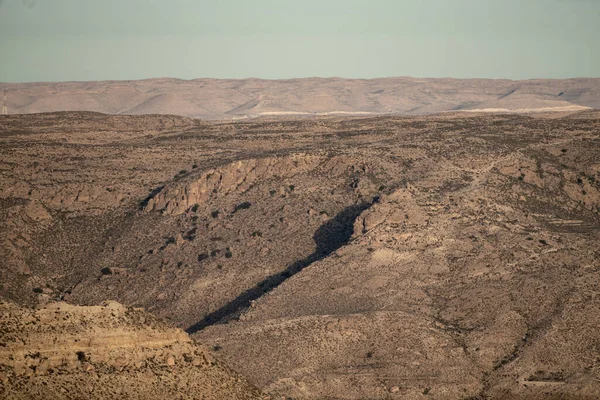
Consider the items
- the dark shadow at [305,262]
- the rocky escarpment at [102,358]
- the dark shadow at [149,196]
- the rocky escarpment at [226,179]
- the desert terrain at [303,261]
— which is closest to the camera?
the rocky escarpment at [102,358]

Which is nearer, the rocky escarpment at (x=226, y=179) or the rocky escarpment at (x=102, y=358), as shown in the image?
the rocky escarpment at (x=102, y=358)

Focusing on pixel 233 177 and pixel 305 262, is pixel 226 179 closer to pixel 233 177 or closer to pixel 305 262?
pixel 233 177

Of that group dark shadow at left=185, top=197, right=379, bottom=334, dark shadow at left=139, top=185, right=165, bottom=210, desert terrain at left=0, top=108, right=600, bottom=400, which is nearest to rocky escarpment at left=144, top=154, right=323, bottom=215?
desert terrain at left=0, top=108, right=600, bottom=400

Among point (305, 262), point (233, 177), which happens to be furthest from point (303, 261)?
point (233, 177)

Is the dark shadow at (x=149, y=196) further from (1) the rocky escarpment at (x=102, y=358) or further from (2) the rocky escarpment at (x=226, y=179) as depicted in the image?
(1) the rocky escarpment at (x=102, y=358)

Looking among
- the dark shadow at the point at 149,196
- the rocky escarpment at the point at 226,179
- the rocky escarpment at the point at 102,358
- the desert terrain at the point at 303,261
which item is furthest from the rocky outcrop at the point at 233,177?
the rocky escarpment at the point at 102,358

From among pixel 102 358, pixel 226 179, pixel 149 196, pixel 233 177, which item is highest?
pixel 233 177

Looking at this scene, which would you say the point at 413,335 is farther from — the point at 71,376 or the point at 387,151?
the point at 387,151
